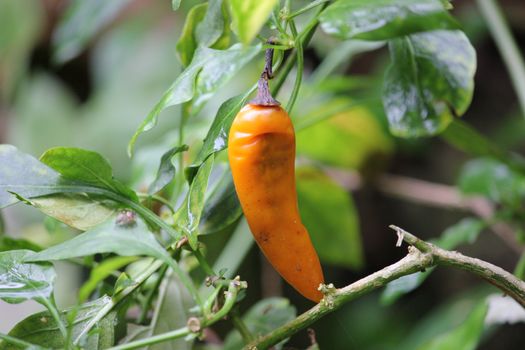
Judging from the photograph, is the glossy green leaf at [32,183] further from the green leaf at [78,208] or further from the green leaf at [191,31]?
the green leaf at [191,31]

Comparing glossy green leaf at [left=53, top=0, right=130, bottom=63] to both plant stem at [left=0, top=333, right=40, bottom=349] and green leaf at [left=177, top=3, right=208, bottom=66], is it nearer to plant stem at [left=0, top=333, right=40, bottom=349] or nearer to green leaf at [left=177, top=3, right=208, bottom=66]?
green leaf at [left=177, top=3, right=208, bottom=66]

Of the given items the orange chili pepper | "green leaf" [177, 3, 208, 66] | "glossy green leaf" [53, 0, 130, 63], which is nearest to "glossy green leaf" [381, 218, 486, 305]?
the orange chili pepper

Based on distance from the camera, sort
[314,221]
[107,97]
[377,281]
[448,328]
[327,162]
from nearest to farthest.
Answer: [377,281], [314,221], [448,328], [327,162], [107,97]

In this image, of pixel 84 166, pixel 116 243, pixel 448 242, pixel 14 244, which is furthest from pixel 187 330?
pixel 448 242

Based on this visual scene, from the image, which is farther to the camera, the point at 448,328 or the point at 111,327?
the point at 448,328

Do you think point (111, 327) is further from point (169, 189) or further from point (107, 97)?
point (107, 97)

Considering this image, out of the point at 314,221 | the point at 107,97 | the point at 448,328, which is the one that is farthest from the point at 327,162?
the point at 107,97

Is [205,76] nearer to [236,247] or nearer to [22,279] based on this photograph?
[22,279]

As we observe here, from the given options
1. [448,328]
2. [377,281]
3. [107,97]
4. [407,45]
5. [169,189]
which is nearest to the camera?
[377,281]

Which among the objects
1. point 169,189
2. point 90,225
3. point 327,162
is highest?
point 90,225

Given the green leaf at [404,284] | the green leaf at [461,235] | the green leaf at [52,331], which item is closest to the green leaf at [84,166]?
the green leaf at [52,331]
